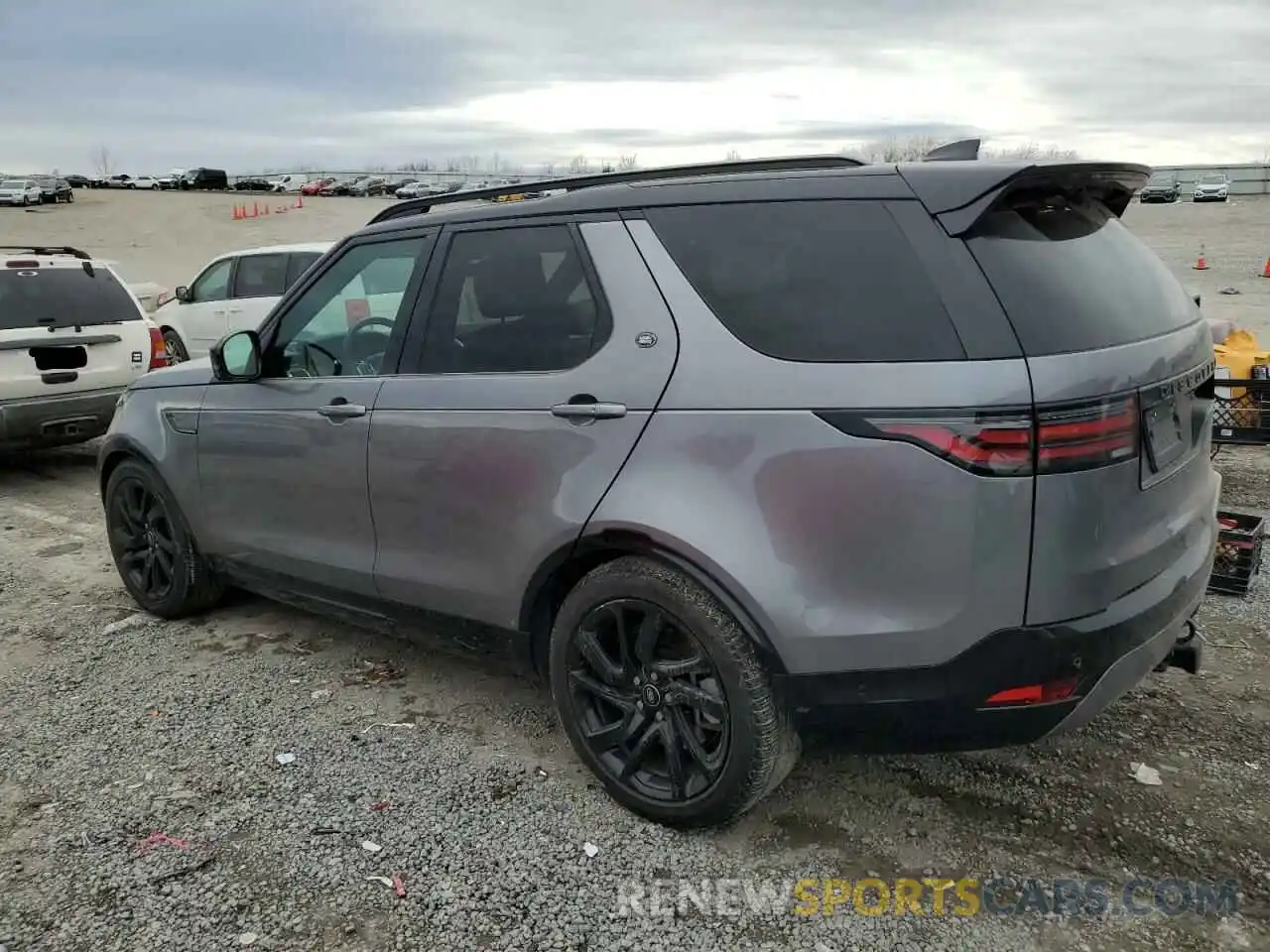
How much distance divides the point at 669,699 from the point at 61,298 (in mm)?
7091

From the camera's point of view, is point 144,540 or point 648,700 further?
point 144,540

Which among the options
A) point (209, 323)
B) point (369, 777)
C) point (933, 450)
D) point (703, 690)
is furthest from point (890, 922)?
point (209, 323)

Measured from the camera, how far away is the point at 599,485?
286 cm

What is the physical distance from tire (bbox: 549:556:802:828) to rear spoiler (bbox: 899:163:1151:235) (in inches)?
45.4

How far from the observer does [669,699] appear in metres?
2.86

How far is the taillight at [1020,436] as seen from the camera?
7.50 ft

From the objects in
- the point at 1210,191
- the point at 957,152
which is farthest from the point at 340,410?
the point at 1210,191

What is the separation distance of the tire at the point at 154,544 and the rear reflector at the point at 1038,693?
3520mm

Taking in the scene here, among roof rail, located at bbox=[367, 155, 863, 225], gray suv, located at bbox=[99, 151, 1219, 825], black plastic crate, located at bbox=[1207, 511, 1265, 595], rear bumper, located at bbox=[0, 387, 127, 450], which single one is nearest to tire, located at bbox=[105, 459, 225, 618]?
gray suv, located at bbox=[99, 151, 1219, 825]

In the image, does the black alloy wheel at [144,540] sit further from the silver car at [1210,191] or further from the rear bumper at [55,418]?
the silver car at [1210,191]

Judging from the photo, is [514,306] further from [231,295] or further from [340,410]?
[231,295]

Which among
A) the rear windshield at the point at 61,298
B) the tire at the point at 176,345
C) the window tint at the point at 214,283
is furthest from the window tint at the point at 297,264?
the rear windshield at the point at 61,298

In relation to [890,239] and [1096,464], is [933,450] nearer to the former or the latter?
[1096,464]

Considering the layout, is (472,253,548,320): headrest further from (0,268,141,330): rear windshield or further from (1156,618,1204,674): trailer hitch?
(0,268,141,330): rear windshield
